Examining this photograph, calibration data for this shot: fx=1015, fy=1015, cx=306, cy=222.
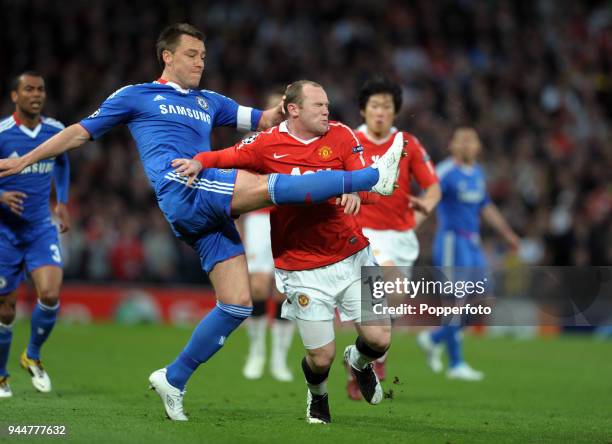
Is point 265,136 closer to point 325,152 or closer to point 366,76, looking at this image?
point 325,152

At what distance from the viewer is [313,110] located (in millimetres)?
7309

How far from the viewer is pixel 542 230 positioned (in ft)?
63.0

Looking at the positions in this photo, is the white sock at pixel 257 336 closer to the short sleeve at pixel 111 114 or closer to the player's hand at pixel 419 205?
the player's hand at pixel 419 205

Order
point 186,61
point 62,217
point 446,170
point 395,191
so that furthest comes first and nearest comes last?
point 446,170 < point 62,217 < point 395,191 < point 186,61

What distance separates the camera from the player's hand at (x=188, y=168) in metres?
6.95

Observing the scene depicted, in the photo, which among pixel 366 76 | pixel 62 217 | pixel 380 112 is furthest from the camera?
pixel 366 76

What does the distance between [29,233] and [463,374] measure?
5.47 m

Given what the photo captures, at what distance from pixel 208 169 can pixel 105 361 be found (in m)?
6.30

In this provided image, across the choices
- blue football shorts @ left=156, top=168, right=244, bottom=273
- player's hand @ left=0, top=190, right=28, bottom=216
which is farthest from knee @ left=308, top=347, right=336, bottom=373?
player's hand @ left=0, top=190, right=28, bottom=216

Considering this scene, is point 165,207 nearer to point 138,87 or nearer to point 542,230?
point 138,87

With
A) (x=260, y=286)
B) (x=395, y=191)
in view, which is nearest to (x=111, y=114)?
(x=395, y=191)

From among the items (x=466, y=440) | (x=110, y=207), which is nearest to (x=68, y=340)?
(x=110, y=207)

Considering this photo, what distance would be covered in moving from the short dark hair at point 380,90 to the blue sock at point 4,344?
391 cm

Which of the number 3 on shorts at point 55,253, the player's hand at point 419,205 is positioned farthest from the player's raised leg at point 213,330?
the number 3 on shorts at point 55,253
